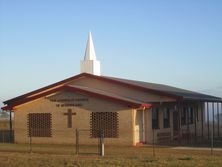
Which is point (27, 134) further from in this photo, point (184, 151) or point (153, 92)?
point (184, 151)

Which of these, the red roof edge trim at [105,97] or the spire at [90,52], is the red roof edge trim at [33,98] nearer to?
the red roof edge trim at [105,97]

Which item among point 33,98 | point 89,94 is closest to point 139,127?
point 89,94

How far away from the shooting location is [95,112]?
104ft

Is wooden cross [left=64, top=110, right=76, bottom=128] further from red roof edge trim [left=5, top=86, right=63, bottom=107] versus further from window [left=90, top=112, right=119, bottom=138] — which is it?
red roof edge trim [left=5, top=86, right=63, bottom=107]

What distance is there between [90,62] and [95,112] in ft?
23.1

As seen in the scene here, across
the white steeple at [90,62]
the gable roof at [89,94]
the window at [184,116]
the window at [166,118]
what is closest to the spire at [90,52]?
the white steeple at [90,62]

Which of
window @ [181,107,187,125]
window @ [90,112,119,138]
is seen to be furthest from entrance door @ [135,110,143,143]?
window @ [181,107,187,125]

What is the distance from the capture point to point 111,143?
30.8 m

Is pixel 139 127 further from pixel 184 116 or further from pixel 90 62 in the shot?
pixel 184 116

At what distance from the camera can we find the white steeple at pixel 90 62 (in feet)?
123

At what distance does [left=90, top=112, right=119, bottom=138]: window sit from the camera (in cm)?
3094

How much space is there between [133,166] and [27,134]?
15985mm

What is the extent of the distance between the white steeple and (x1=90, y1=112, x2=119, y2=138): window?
6555mm

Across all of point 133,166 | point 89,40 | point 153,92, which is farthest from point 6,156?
point 89,40
